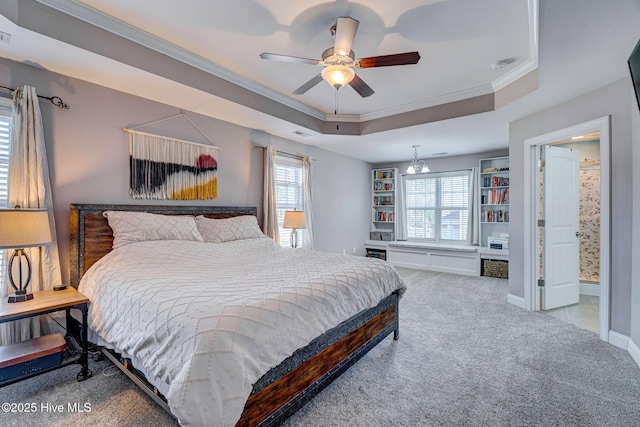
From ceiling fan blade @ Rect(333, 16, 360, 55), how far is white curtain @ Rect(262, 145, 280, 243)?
231 cm

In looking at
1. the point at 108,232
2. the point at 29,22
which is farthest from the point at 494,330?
the point at 29,22

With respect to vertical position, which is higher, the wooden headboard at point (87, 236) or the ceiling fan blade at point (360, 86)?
the ceiling fan blade at point (360, 86)

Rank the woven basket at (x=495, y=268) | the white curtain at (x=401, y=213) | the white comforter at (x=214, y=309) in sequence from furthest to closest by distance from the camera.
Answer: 1. the white curtain at (x=401, y=213)
2. the woven basket at (x=495, y=268)
3. the white comforter at (x=214, y=309)

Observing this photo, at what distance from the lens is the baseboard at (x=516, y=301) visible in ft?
12.2

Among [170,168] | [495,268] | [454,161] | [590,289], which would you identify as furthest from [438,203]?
[170,168]

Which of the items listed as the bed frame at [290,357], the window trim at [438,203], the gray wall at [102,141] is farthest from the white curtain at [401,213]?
the bed frame at [290,357]

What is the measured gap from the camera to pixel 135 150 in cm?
301

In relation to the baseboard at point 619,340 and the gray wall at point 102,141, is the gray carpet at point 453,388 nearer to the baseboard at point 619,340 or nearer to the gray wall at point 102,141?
the baseboard at point 619,340

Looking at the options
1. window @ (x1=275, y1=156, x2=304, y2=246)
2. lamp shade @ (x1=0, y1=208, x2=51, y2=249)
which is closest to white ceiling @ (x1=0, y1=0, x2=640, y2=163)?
window @ (x1=275, y1=156, x2=304, y2=246)

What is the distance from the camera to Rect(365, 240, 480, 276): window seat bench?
553 cm

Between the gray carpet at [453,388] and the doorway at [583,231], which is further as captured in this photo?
the doorway at [583,231]

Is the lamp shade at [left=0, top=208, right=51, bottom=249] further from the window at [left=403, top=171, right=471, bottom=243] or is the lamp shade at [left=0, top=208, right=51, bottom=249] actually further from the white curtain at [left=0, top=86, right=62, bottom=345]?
the window at [left=403, top=171, right=471, bottom=243]

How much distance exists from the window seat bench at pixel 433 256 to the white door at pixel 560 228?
1.68m

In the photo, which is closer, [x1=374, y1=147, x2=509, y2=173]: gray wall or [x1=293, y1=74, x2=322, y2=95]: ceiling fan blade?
[x1=293, y1=74, x2=322, y2=95]: ceiling fan blade
